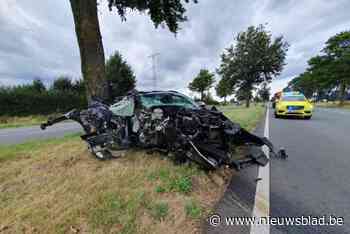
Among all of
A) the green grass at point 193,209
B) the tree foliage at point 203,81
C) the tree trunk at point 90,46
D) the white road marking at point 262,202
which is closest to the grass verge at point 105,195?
the green grass at point 193,209

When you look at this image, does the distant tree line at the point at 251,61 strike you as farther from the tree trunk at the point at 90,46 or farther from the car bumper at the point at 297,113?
the tree trunk at the point at 90,46

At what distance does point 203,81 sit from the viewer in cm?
4206

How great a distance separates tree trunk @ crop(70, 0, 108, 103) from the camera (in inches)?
153

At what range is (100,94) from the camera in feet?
13.9

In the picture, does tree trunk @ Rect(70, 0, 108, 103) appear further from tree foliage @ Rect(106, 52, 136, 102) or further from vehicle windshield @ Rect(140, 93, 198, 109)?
tree foliage @ Rect(106, 52, 136, 102)

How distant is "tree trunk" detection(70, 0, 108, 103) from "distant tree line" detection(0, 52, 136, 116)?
6.32m

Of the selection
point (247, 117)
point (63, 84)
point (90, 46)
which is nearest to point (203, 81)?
point (63, 84)

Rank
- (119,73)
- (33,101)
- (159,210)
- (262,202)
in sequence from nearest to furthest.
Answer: (159,210) < (262,202) < (33,101) < (119,73)

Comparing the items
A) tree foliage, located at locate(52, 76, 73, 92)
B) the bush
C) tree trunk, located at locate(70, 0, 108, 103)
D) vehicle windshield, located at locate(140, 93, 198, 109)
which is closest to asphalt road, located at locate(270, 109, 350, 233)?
vehicle windshield, located at locate(140, 93, 198, 109)

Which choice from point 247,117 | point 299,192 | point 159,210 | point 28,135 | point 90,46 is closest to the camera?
point 159,210

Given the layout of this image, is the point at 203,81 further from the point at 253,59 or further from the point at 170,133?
the point at 170,133

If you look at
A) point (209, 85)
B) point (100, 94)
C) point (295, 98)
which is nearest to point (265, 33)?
point (295, 98)

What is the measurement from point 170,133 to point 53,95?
69.3ft

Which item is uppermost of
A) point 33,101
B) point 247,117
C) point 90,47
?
point 90,47
